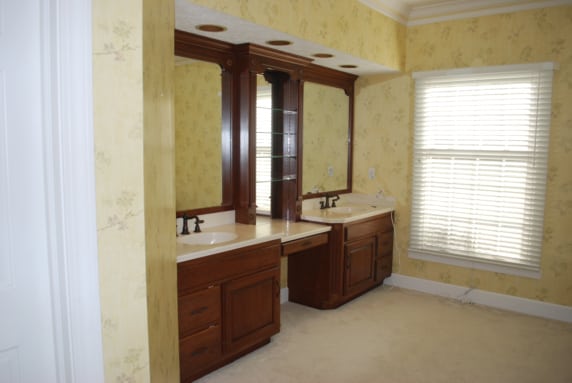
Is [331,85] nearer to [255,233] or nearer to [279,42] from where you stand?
[279,42]

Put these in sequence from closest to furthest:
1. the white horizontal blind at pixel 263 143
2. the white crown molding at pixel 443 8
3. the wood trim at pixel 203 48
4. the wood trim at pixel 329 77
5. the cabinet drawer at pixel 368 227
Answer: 1. the wood trim at pixel 203 48
2. the white horizontal blind at pixel 263 143
3. the white crown molding at pixel 443 8
4. the cabinet drawer at pixel 368 227
5. the wood trim at pixel 329 77

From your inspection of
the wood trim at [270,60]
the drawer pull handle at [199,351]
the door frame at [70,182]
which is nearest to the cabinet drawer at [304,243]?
the drawer pull handle at [199,351]

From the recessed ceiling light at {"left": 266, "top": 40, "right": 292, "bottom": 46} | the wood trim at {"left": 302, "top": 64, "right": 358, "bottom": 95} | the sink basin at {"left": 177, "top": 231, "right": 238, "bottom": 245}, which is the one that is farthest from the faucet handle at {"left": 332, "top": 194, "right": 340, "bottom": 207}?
the recessed ceiling light at {"left": 266, "top": 40, "right": 292, "bottom": 46}

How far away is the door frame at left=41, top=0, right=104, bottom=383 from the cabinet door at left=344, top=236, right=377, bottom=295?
2894mm

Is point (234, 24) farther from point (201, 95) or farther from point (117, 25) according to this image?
point (117, 25)

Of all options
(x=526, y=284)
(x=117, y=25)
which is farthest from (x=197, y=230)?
(x=526, y=284)

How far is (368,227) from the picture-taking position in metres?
4.24

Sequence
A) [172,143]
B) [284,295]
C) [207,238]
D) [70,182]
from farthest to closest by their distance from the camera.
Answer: [284,295] < [207,238] < [172,143] < [70,182]

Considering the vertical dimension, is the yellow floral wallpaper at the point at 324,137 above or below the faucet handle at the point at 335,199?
above

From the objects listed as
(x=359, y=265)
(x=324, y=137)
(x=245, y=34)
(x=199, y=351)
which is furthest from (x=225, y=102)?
(x=359, y=265)

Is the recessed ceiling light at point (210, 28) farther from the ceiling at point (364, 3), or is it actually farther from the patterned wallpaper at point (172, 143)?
the patterned wallpaper at point (172, 143)

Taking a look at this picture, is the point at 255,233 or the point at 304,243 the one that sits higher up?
the point at 255,233

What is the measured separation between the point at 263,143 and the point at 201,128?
0.61 metres

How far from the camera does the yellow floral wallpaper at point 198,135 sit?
124 inches
